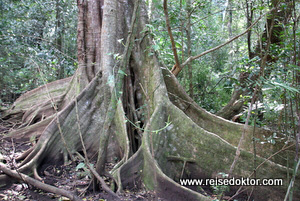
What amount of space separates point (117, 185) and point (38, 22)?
6908 millimetres

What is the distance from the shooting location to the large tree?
307 centimetres

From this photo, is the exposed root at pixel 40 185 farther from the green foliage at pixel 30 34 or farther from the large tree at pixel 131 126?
the green foliage at pixel 30 34

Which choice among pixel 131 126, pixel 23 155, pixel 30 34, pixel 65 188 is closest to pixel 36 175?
pixel 65 188

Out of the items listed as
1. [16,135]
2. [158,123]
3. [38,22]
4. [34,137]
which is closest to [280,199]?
[158,123]

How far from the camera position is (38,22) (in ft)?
26.3

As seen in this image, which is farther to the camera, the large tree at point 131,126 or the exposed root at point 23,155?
the exposed root at point 23,155

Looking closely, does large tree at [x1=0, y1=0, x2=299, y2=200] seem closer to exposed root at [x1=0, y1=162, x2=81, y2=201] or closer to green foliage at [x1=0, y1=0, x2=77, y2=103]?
exposed root at [x1=0, y1=162, x2=81, y2=201]

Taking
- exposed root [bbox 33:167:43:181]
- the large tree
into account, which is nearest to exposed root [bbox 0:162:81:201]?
the large tree

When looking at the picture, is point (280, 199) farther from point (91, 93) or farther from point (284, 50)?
point (91, 93)

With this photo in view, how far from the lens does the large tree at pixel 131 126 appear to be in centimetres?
307

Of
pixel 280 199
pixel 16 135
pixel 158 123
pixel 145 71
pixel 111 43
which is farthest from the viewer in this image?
pixel 16 135

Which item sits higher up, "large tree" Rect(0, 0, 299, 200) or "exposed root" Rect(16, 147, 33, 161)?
"large tree" Rect(0, 0, 299, 200)

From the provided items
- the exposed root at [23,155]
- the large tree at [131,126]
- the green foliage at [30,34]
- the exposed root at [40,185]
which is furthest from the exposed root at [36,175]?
the green foliage at [30,34]

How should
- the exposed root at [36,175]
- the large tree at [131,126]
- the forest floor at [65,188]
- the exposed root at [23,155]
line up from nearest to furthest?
the forest floor at [65,188] < the large tree at [131,126] < the exposed root at [36,175] < the exposed root at [23,155]
